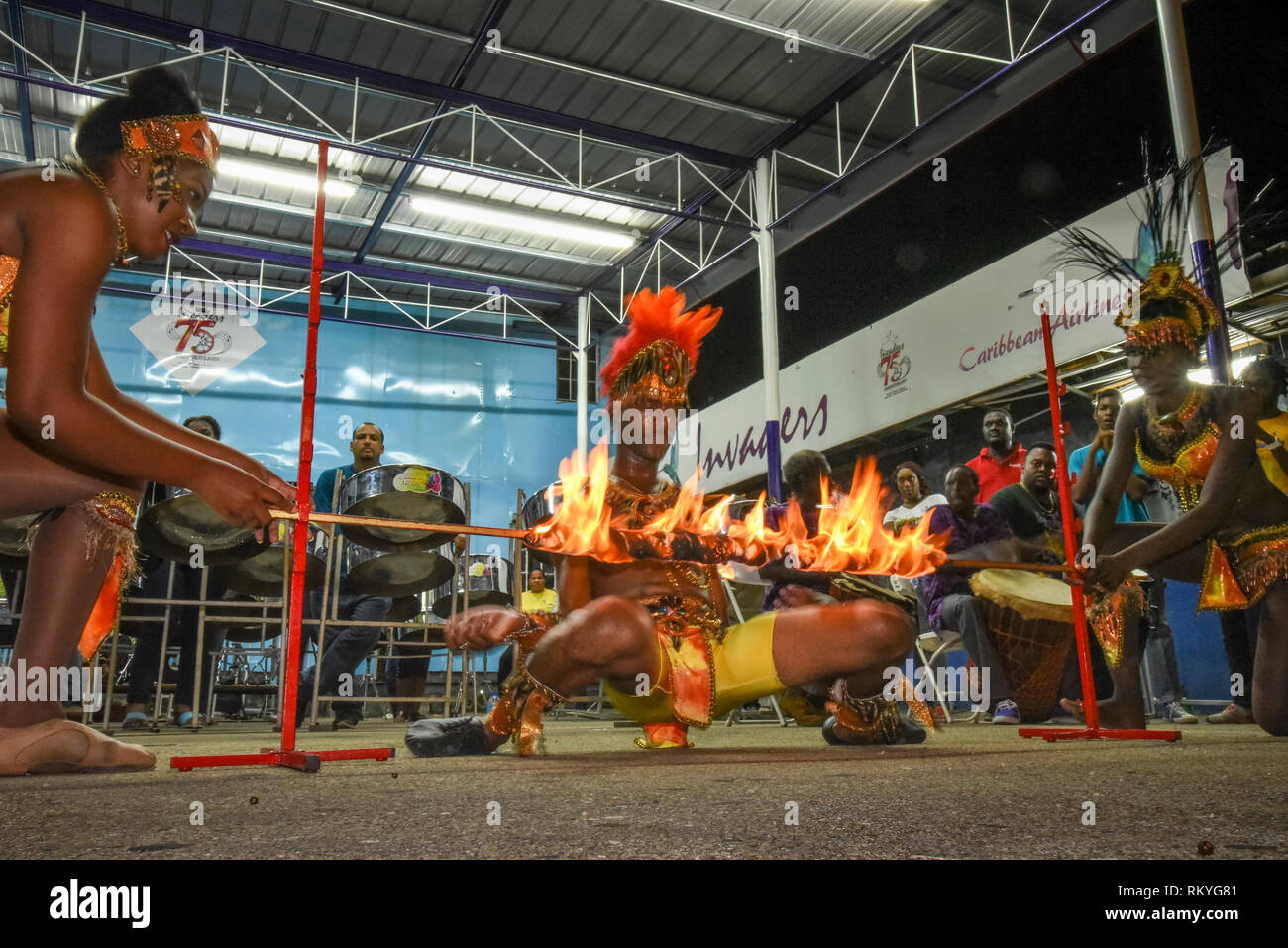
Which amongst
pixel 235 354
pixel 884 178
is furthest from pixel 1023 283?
pixel 235 354

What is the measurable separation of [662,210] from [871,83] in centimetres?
299

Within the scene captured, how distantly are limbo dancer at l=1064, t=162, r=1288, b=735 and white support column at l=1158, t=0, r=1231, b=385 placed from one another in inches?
65.4

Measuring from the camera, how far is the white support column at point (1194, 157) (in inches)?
204

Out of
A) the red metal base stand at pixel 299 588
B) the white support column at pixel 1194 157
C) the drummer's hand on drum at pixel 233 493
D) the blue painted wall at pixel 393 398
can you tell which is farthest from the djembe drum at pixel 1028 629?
the blue painted wall at pixel 393 398

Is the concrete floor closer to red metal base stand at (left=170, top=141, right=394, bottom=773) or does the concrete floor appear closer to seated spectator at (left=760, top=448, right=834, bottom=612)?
red metal base stand at (left=170, top=141, right=394, bottom=773)

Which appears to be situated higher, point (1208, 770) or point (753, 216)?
point (753, 216)

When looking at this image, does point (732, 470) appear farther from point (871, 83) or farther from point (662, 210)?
point (871, 83)

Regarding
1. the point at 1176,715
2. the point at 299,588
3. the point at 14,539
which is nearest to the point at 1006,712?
the point at 1176,715

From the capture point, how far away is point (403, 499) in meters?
4.96

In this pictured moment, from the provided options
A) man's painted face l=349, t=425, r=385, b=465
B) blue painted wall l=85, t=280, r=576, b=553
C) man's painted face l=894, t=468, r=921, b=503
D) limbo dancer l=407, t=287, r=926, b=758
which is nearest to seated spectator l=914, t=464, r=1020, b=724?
man's painted face l=894, t=468, r=921, b=503

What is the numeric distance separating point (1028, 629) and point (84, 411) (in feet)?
13.9

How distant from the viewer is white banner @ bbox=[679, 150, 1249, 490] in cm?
694

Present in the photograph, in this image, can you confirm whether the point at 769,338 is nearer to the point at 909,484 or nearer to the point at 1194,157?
the point at 909,484
